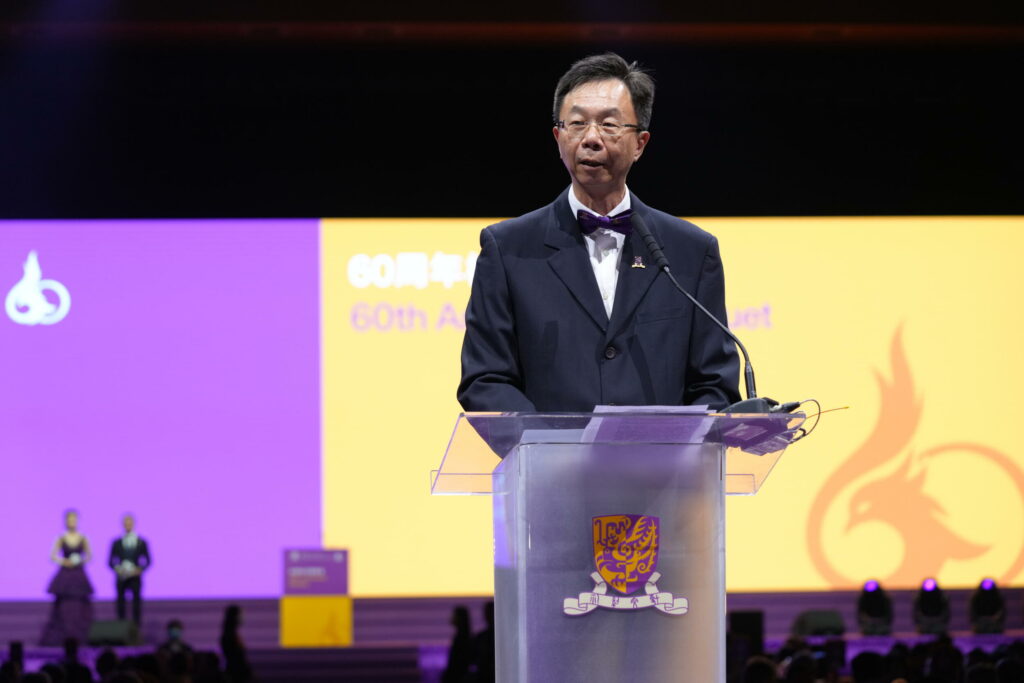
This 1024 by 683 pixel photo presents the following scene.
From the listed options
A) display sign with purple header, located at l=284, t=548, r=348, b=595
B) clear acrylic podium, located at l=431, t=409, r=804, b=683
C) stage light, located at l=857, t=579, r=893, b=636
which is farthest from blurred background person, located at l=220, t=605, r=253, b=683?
clear acrylic podium, located at l=431, t=409, r=804, b=683

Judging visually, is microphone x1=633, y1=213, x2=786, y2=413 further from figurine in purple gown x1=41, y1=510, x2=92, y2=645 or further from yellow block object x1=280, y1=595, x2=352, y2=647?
figurine in purple gown x1=41, y1=510, x2=92, y2=645

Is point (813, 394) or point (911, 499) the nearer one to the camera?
point (813, 394)

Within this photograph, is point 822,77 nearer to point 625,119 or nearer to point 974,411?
point 974,411

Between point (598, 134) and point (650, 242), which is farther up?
point (598, 134)

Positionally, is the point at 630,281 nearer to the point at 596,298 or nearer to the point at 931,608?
the point at 596,298

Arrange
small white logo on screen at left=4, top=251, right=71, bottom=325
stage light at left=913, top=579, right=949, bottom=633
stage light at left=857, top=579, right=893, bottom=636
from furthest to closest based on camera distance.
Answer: small white logo on screen at left=4, top=251, right=71, bottom=325, stage light at left=857, top=579, right=893, bottom=636, stage light at left=913, top=579, right=949, bottom=633

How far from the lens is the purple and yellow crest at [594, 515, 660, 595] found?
197 cm

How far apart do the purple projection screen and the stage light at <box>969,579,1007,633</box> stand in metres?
4.94

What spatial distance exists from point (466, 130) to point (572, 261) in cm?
720

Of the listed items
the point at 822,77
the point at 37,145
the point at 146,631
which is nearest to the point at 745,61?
the point at 822,77

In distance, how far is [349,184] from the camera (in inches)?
376

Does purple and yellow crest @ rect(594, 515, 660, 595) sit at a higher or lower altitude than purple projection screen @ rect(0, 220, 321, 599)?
lower

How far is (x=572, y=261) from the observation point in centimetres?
247

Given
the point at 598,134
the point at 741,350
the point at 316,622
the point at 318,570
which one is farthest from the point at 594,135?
the point at 316,622
